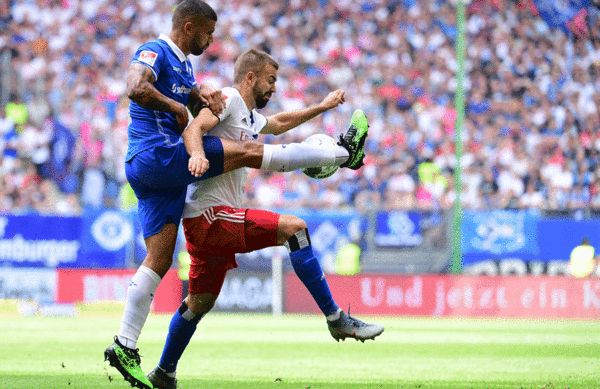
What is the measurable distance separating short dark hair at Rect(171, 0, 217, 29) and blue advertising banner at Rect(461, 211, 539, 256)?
10.5 metres

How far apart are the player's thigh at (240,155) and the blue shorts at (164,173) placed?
4 centimetres

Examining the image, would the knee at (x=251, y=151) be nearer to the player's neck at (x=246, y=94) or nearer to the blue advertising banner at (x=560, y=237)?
the player's neck at (x=246, y=94)

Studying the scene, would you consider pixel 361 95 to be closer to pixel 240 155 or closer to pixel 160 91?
pixel 160 91

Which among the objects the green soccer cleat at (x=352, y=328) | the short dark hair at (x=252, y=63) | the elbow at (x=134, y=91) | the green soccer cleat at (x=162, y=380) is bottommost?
the green soccer cleat at (x=162, y=380)

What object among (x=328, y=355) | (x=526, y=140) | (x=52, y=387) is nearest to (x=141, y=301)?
(x=52, y=387)

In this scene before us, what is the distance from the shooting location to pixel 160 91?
16.6 feet

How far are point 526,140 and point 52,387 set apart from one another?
14.9 metres

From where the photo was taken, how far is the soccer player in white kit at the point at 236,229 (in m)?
4.95

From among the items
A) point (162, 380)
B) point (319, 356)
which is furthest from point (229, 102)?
point (319, 356)

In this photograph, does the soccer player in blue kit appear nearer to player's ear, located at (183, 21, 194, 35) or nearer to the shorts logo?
player's ear, located at (183, 21, 194, 35)

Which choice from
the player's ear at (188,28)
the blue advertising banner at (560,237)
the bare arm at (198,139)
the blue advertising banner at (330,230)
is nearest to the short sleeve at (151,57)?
the player's ear at (188,28)

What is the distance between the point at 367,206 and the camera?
15.5 meters

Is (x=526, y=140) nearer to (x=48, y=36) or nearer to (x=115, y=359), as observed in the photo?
(x=48, y=36)

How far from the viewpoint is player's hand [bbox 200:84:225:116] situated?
4.96 meters
